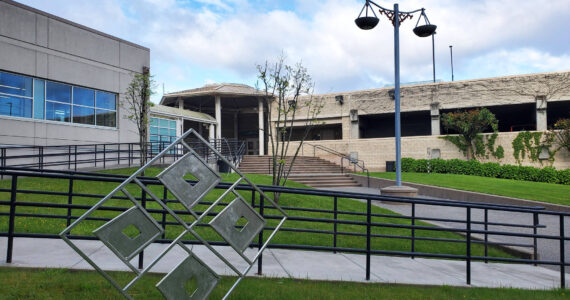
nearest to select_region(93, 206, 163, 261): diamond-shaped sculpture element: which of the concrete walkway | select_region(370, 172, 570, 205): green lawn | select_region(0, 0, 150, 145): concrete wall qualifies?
the concrete walkway

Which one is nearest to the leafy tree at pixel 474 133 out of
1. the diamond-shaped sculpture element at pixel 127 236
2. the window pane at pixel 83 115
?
the window pane at pixel 83 115

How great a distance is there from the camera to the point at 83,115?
20.3 m

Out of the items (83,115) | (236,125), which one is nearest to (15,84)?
(83,115)

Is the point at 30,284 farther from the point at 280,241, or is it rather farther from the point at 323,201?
the point at 323,201

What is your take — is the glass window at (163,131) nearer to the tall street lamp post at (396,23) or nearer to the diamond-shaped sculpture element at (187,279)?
the tall street lamp post at (396,23)

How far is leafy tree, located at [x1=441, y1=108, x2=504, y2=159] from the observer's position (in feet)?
92.8

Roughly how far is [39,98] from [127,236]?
746 inches

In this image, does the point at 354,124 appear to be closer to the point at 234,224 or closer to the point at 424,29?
→ the point at 424,29

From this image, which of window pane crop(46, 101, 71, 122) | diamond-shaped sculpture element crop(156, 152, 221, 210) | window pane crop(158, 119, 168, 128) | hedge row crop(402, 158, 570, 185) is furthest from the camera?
window pane crop(158, 119, 168, 128)

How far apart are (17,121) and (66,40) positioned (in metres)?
4.80

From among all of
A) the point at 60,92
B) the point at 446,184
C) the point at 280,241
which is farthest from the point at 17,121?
the point at 446,184

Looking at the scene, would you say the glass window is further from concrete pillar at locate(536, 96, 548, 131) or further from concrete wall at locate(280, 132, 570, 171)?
concrete pillar at locate(536, 96, 548, 131)

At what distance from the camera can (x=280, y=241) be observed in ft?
25.2

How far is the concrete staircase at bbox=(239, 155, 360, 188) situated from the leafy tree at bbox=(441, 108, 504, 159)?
351 inches
